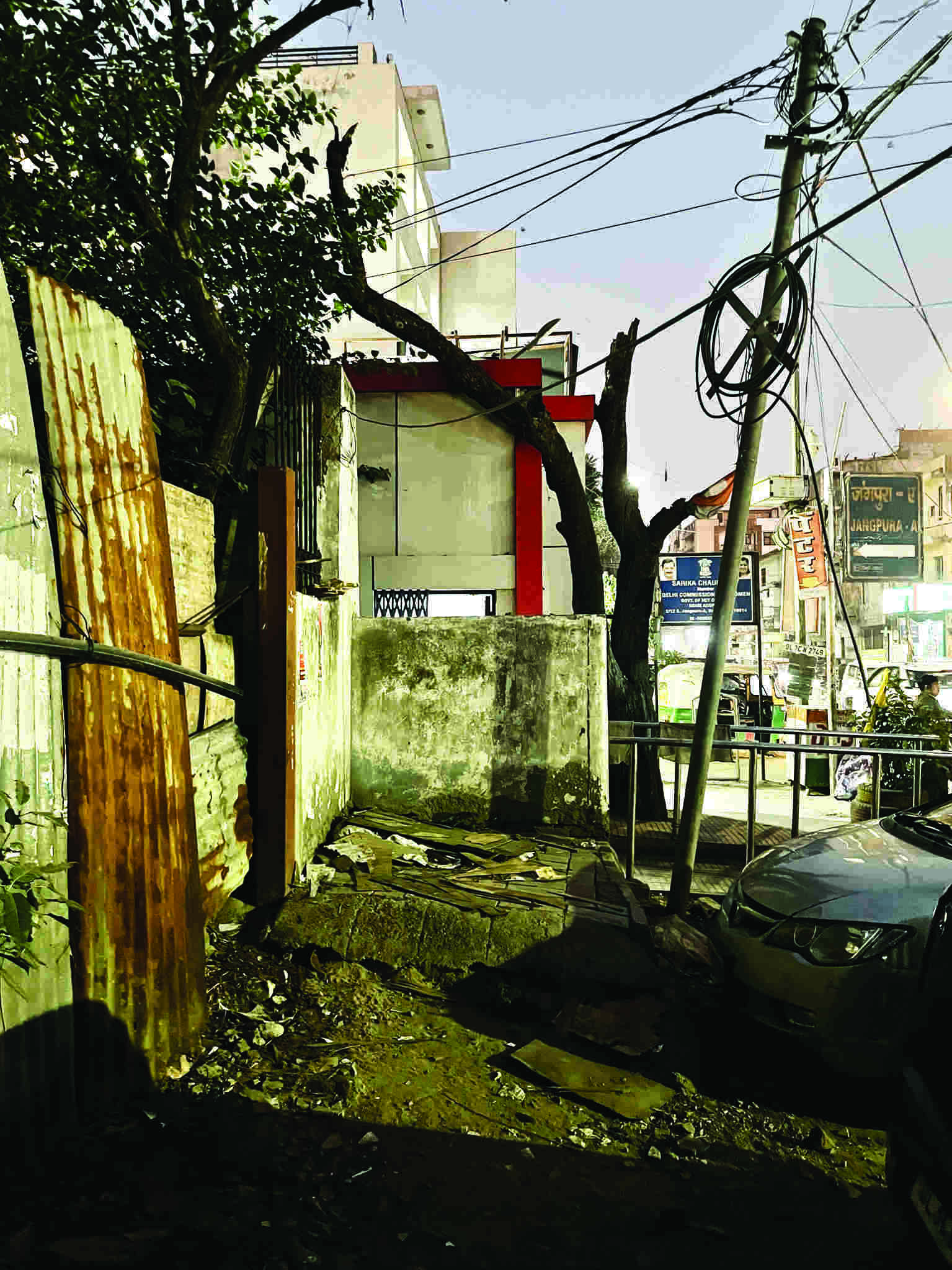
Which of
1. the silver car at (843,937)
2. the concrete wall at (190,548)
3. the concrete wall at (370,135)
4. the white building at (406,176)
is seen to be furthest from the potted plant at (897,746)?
the concrete wall at (370,135)

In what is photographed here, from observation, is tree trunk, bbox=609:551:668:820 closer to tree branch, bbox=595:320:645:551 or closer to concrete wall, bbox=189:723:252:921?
tree branch, bbox=595:320:645:551

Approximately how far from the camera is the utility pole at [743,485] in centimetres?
566

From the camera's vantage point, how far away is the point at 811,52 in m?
5.75

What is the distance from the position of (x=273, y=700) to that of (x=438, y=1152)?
2333 millimetres

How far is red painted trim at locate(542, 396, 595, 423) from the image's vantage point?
1155cm

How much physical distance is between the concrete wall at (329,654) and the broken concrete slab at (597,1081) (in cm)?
Result: 178

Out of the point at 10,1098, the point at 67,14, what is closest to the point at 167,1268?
the point at 10,1098

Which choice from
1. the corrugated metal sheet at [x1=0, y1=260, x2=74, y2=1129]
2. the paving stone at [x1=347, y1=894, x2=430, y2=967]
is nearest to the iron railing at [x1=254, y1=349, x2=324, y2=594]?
the paving stone at [x1=347, y1=894, x2=430, y2=967]

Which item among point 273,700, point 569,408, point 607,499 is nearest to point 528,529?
point 607,499

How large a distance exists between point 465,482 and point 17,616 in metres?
8.92

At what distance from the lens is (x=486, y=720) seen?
20.5ft

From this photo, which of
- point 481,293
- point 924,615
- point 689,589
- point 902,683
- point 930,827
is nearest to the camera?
point 930,827

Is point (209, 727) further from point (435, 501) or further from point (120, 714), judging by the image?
point (435, 501)

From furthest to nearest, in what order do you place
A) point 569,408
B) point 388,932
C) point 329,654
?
point 569,408
point 329,654
point 388,932
